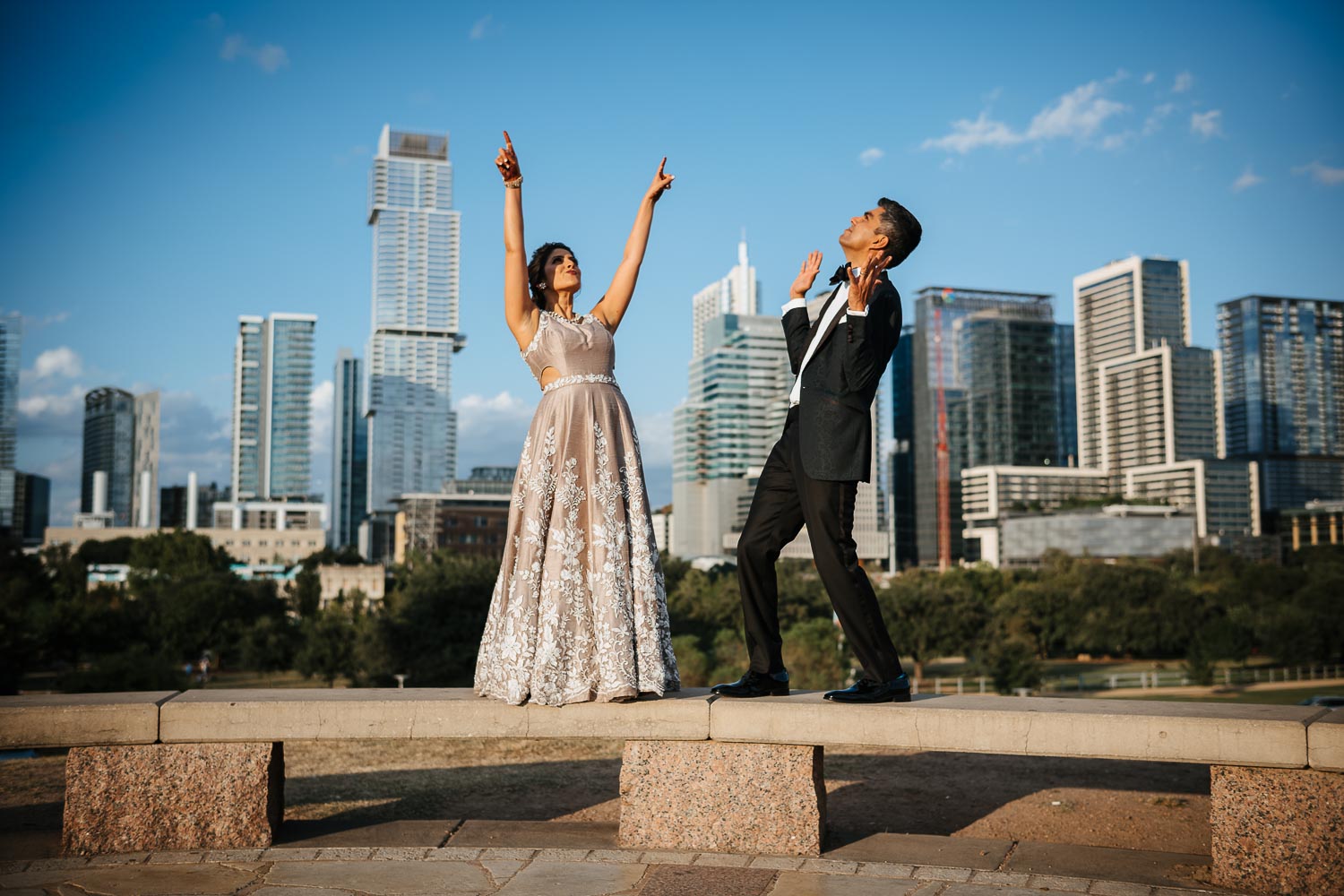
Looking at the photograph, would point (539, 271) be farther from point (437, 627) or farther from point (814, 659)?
point (437, 627)

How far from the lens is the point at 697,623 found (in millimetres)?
45125

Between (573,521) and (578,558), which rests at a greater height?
(573,521)

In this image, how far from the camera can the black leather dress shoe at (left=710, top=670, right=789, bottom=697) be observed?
14.2 ft

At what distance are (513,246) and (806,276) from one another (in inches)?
49.6

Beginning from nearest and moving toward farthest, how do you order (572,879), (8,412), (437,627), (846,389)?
(572,879) < (846,389) < (437,627) < (8,412)

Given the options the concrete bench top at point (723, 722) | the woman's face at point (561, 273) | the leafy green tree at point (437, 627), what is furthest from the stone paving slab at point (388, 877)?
the leafy green tree at point (437, 627)

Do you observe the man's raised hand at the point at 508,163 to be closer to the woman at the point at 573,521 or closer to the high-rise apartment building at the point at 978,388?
the woman at the point at 573,521

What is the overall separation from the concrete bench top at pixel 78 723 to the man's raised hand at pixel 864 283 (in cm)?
A: 319

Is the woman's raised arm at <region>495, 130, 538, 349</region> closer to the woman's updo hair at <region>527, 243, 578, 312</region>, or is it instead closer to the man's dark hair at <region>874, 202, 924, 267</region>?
the woman's updo hair at <region>527, 243, 578, 312</region>

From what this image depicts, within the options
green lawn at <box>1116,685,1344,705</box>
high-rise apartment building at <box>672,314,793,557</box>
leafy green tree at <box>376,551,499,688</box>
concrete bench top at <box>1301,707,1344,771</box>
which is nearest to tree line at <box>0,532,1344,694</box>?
leafy green tree at <box>376,551,499,688</box>

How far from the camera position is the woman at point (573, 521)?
4270 millimetres

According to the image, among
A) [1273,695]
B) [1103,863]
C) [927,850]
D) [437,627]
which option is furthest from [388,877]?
[1273,695]

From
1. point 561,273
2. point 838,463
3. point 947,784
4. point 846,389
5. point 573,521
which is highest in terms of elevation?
point 561,273

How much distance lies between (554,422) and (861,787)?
2843mm
